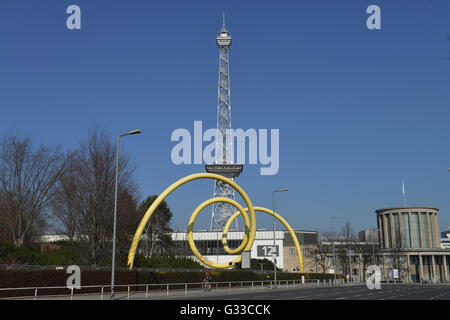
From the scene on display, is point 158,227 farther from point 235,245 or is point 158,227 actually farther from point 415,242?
point 415,242

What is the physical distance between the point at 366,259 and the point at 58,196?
223 feet

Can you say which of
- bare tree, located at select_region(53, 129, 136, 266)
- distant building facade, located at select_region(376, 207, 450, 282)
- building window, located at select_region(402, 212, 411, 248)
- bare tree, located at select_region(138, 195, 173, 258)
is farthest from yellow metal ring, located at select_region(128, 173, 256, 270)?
building window, located at select_region(402, 212, 411, 248)

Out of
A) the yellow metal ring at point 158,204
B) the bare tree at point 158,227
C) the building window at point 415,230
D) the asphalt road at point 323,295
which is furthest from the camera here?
the building window at point 415,230

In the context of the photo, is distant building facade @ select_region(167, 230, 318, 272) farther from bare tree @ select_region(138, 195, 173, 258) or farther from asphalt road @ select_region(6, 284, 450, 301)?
asphalt road @ select_region(6, 284, 450, 301)

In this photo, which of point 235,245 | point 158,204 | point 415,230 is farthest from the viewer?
point 415,230

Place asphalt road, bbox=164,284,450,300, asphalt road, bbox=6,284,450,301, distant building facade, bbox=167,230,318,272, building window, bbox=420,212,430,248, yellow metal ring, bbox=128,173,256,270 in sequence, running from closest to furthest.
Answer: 1. asphalt road, bbox=6,284,450,301
2. asphalt road, bbox=164,284,450,300
3. yellow metal ring, bbox=128,173,256,270
4. distant building facade, bbox=167,230,318,272
5. building window, bbox=420,212,430,248

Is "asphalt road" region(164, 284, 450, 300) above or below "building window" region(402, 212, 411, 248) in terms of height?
below

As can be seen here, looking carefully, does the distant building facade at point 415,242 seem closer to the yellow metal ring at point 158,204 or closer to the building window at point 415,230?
the building window at point 415,230

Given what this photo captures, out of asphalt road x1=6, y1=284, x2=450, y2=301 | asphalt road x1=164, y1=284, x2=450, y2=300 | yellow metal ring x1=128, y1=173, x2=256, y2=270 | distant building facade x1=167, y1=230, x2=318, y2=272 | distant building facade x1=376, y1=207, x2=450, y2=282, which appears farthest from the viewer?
distant building facade x1=376, y1=207, x2=450, y2=282

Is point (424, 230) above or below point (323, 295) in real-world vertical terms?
above

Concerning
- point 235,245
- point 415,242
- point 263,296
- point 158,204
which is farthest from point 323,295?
point 415,242

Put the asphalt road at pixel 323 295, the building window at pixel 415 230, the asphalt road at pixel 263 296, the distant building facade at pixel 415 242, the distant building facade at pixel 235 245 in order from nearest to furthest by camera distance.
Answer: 1. the asphalt road at pixel 263 296
2. the asphalt road at pixel 323 295
3. the distant building facade at pixel 235 245
4. the distant building facade at pixel 415 242
5. the building window at pixel 415 230

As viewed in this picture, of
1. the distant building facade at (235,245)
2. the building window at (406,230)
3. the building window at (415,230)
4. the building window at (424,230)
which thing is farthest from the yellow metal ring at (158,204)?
the building window at (424,230)
